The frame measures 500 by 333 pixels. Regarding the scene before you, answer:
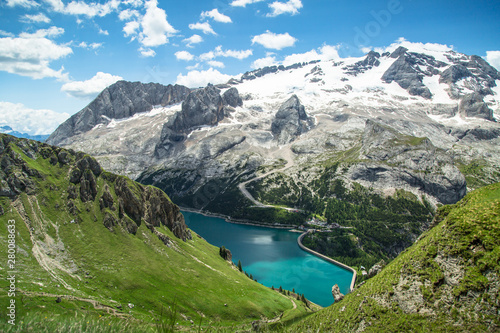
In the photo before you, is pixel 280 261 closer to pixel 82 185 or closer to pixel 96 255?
pixel 96 255

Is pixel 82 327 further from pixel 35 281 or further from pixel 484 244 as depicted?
pixel 35 281

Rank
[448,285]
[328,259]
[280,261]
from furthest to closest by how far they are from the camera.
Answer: [328,259] < [280,261] < [448,285]

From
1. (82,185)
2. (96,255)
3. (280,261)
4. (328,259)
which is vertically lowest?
(328,259)

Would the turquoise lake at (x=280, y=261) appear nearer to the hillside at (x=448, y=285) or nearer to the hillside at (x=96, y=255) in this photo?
the hillside at (x=96, y=255)

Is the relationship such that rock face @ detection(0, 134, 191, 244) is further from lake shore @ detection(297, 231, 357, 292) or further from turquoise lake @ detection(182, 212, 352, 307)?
lake shore @ detection(297, 231, 357, 292)

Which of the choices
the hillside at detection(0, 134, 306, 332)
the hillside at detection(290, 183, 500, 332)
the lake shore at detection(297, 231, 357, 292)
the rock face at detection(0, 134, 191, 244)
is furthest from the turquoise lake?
the hillside at detection(290, 183, 500, 332)

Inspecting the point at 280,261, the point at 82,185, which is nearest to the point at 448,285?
the point at 82,185
